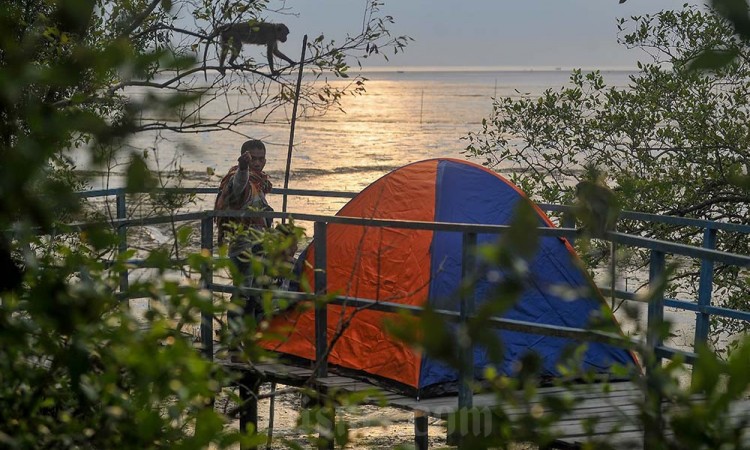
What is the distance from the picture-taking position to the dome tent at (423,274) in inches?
217

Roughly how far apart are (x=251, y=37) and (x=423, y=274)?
5.85 ft

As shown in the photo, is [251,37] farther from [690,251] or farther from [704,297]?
[690,251]

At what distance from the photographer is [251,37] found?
633 cm

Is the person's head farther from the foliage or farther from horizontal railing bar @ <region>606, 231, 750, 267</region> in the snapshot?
horizontal railing bar @ <region>606, 231, 750, 267</region>

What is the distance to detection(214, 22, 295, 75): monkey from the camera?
19.3 ft

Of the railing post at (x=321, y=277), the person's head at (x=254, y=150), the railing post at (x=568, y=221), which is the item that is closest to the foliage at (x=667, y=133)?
the railing post at (x=568, y=221)

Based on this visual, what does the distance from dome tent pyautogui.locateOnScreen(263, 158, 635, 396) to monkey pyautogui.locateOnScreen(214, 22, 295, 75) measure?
1030 millimetres

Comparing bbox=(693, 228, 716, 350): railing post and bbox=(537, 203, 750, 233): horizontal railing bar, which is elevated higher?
bbox=(537, 203, 750, 233): horizontal railing bar

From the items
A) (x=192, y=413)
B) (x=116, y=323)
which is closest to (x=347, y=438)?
(x=192, y=413)

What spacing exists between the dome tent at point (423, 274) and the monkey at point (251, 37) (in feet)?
3.38

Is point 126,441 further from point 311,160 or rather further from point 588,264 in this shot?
point 311,160

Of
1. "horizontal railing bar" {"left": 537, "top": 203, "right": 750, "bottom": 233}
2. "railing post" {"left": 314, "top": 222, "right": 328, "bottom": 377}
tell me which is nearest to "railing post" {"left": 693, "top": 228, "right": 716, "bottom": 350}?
"horizontal railing bar" {"left": 537, "top": 203, "right": 750, "bottom": 233}

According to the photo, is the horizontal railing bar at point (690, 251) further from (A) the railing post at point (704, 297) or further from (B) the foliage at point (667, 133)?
(B) the foliage at point (667, 133)

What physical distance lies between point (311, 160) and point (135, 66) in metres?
31.2
